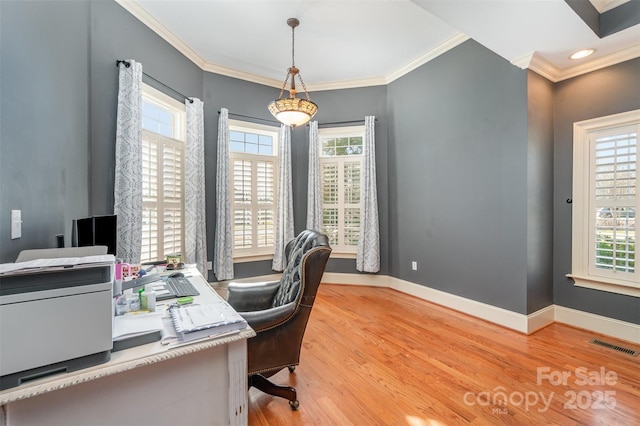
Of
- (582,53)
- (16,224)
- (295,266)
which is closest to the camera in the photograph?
(16,224)

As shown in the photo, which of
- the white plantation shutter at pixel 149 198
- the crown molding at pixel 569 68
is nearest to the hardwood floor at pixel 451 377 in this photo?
the white plantation shutter at pixel 149 198

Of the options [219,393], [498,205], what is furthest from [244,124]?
[219,393]

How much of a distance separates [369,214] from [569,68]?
2.73 m

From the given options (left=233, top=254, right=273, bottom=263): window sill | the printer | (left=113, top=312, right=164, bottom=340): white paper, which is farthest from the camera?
(left=233, top=254, right=273, bottom=263): window sill

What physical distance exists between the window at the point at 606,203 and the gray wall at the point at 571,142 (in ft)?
0.21

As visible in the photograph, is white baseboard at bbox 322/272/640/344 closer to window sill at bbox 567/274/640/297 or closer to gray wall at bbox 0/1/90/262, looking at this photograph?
window sill at bbox 567/274/640/297

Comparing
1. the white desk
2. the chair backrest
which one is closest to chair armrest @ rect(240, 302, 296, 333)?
the chair backrest

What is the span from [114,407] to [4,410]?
257 mm

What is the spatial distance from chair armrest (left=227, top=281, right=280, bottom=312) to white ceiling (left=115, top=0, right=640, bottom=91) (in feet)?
7.80

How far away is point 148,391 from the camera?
0.94 meters

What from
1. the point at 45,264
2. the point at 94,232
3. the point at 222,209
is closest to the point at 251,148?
the point at 222,209

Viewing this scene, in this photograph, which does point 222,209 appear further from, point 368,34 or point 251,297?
point 368,34

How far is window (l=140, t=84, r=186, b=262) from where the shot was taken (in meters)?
2.89

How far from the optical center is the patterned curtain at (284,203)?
4234mm
